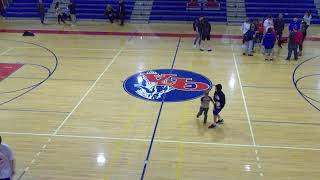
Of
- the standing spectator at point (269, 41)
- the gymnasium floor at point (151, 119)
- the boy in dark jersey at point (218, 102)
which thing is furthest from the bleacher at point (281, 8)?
the boy in dark jersey at point (218, 102)

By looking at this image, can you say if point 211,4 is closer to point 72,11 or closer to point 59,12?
point 72,11

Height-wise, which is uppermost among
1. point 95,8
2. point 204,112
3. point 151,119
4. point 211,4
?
point 211,4

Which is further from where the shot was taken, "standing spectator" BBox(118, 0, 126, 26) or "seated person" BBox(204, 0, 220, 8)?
"seated person" BBox(204, 0, 220, 8)

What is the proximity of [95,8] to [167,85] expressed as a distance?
533 inches

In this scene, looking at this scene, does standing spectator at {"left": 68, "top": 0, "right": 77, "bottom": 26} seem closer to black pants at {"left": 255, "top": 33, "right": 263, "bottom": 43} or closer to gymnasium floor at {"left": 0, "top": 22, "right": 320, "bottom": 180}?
gymnasium floor at {"left": 0, "top": 22, "right": 320, "bottom": 180}

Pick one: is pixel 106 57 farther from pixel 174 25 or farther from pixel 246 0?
pixel 246 0

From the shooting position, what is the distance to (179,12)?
23516 mm

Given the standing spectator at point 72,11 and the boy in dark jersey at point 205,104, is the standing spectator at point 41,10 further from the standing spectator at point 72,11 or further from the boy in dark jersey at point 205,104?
the boy in dark jersey at point 205,104

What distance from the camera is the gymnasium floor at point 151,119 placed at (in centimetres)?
783

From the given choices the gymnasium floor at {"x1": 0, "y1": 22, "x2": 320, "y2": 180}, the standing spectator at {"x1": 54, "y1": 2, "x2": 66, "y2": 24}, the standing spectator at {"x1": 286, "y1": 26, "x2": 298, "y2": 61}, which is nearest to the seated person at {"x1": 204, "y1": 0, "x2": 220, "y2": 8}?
the gymnasium floor at {"x1": 0, "y1": 22, "x2": 320, "y2": 180}

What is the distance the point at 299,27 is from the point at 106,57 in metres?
8.02

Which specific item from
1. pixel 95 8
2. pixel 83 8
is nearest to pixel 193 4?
pixel 95 8

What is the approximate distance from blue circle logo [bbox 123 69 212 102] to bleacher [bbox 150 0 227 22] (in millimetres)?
10097

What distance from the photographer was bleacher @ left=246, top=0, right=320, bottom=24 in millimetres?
22500
